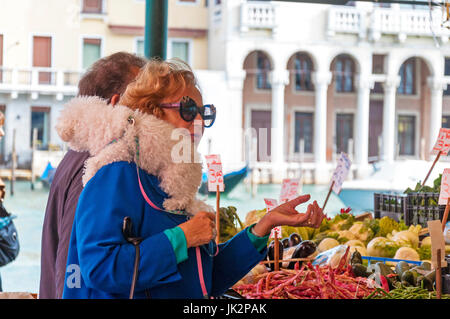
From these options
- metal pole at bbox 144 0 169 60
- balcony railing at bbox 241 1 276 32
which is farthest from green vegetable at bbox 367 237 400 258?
balcony railing at bbox 241 1 276 32

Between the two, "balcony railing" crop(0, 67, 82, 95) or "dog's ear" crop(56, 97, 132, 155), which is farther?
"balcony railing" crop(0, 67, 82, 95)

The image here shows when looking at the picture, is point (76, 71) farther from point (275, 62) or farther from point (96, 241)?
point (96, 241)

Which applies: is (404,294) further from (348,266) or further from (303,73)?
(303,73)

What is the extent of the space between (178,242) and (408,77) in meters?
25.1

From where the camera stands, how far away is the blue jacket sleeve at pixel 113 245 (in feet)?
2.62

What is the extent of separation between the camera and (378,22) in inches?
881

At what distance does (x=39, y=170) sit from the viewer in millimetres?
19656

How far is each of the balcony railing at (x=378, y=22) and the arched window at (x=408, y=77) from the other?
2.36m

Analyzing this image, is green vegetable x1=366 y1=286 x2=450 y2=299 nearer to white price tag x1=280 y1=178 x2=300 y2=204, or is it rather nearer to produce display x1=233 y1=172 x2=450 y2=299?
produce display x1=233 y1=172 x2=450 y2=299

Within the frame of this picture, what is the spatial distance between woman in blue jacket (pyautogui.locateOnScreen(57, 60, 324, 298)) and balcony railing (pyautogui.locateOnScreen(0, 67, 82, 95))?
19171 mm

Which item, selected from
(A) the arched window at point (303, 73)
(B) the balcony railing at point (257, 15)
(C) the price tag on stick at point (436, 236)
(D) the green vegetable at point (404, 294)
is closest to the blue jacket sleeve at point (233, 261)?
(C) the price tag on stick at point (436, 236)

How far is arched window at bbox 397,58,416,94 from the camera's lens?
24.0 m

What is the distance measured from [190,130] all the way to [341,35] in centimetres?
2277


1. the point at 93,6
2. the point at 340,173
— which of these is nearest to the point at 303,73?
the point at 93,6
